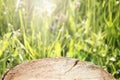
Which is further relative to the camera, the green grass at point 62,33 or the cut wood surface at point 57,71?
the green grass at point 62,33

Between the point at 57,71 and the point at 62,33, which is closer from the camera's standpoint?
the point at 57,71

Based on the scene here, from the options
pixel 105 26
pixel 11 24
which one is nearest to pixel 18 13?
pixel 11 24

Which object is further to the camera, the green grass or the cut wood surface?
the green grass

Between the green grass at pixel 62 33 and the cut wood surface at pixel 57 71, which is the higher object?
the green grass at pixel 62 33

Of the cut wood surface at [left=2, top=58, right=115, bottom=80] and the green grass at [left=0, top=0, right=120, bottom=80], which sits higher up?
the green grass at [left=0, top=0, right=120, bottom=80]

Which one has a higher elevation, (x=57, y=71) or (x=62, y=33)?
(x=62, y=33)
